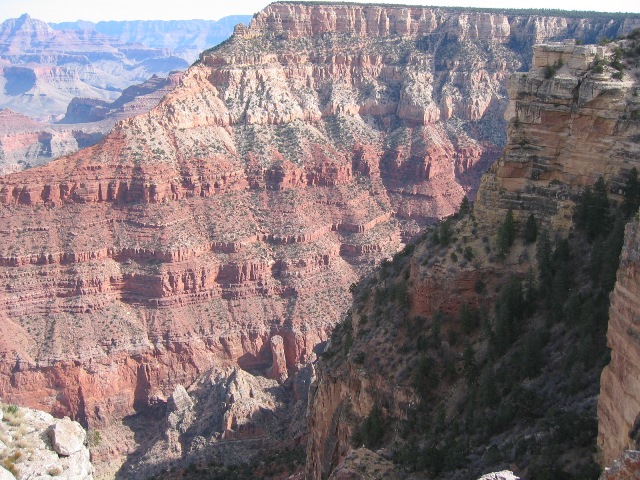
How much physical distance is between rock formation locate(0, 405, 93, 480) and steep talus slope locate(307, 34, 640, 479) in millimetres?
11511

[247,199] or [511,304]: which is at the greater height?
[511,304]

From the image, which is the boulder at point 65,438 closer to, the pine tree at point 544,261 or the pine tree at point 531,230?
the pine tree at point 544,261

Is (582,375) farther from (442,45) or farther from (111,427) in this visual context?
(442,45)

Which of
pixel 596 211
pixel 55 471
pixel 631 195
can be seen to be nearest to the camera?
pixel 55 471

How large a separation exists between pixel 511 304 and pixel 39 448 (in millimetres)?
21075

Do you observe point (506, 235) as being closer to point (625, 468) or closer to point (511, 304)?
point (511, 304)

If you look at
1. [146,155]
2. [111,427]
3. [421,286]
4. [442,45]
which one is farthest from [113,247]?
[442,45]

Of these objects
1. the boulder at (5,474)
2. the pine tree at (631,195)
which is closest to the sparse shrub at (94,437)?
the boulder at (5,474)

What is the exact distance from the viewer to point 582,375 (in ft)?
79.7

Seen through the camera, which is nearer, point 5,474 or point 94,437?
point 5,474

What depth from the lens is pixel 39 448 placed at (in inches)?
752

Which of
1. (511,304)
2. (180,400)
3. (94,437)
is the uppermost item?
(511,304)

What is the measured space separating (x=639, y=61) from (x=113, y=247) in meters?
60.0

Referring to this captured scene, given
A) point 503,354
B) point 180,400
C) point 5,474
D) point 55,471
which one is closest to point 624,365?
point 503,354
